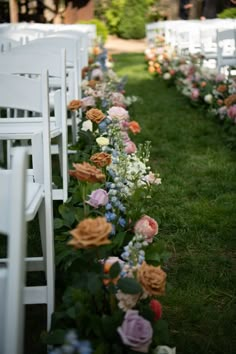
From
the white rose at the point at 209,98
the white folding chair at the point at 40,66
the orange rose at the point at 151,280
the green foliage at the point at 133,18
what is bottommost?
the green foliage at the point at 133,18

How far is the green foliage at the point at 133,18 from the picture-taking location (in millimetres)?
24484

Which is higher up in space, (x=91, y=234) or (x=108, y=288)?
(x=91, y=234)

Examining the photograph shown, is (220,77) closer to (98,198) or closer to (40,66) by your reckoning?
(40,66)

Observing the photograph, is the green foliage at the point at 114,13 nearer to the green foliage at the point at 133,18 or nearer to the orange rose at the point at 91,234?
the green foliage at the point at 133,18

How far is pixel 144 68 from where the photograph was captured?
15.1 meters

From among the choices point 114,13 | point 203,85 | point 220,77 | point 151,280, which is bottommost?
point 114,13

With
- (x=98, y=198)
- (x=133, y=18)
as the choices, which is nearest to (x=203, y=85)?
(x=98, y=198)

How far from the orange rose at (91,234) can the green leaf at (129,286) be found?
0.89ft

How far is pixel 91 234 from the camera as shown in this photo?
173 centimetres

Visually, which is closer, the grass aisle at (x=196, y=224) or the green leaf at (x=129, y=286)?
the green leaf at (x=129, y=286)

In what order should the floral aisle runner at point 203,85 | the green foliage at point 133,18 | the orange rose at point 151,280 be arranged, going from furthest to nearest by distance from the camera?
the green foliage at point 133,18 → the floral aisle runner at point 203,85 → the orange rose at point 151,280

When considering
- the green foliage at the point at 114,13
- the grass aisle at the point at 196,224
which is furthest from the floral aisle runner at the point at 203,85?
the green foliage at the point at 114,13

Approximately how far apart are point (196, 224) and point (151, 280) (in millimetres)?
2239

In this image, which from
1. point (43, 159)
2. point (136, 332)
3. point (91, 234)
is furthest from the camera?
point (43, 159)
